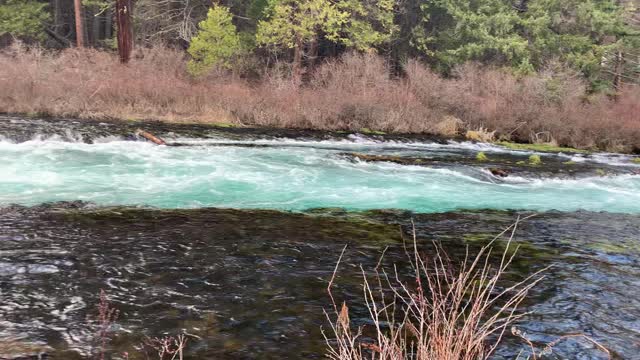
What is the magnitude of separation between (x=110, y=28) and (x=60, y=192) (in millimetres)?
38121

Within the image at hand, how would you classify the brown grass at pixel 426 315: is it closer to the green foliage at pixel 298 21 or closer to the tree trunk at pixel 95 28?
the green foliage at pixel 298 21

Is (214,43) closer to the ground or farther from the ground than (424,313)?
farther from the ground

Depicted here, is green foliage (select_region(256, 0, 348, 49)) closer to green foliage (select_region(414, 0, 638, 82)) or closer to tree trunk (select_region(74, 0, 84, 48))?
green foliage (select_region(414, 0, 638, 82))

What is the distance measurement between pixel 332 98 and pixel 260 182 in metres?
13.3

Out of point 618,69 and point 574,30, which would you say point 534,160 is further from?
point 618,69

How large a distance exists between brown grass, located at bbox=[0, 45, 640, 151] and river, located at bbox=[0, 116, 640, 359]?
17.3 ft

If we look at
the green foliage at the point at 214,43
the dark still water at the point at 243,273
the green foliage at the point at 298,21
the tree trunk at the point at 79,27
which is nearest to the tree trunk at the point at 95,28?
the tree trunk at the point at 79,27

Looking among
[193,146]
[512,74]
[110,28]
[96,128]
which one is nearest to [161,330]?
[193,146]

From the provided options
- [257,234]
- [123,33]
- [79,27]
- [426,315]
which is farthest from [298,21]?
[426,315]

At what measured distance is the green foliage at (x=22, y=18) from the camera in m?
36.6

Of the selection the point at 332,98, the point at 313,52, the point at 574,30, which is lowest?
the point at 332,98

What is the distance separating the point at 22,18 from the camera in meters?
37.3

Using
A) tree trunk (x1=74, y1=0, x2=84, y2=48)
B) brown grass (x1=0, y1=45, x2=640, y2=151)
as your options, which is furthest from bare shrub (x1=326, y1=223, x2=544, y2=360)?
tree trunk (x1=74, y1=0, x2=84, y2=48)

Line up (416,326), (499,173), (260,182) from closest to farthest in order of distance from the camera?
(416,326), (260,182), (499,173)
